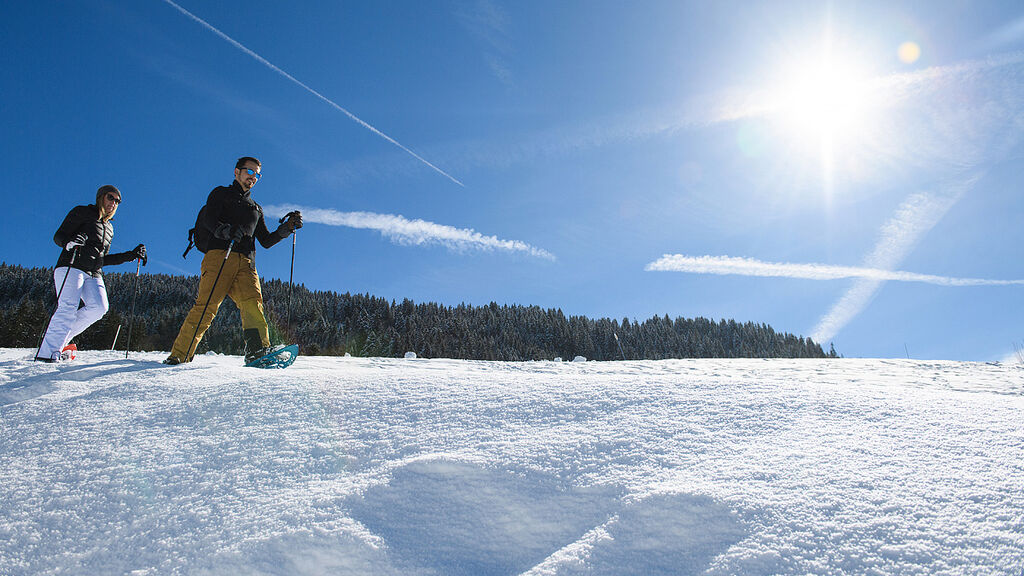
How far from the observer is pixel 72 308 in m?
5.61

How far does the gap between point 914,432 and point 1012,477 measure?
0.51 m

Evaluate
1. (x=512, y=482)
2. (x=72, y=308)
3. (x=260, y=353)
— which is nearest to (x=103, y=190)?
(x=72, y=308)

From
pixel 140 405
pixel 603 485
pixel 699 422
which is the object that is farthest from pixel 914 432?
pixel 140 405

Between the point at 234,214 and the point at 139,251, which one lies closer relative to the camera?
the point at 234,214

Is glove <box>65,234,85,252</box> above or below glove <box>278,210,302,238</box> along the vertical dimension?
below

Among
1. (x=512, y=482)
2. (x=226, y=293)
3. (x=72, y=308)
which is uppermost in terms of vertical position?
(x=226, y=293)

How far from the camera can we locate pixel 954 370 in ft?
23.7

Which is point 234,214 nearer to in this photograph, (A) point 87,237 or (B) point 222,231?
(B) point 222,231

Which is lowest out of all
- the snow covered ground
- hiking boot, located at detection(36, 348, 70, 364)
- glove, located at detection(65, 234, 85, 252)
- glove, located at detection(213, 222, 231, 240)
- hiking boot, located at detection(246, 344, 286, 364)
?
the snow covered ground

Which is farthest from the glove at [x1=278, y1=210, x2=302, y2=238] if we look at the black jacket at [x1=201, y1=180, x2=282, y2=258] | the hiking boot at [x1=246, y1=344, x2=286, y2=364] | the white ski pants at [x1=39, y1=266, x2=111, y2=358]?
the white ski pants at [x1=39, y1=266, x2=111, y2=358]

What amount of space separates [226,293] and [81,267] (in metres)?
1.80

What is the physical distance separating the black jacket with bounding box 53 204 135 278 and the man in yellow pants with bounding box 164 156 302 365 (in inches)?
53.9

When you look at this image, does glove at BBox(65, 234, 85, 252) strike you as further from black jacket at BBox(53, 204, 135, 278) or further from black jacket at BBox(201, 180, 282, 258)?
black jacket at BBox(201, 180, 282, 258)

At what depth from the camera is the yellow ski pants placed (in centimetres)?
529
